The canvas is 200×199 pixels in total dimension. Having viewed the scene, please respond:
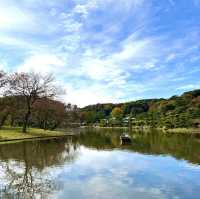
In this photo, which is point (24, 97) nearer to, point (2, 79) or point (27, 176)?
point (2, 79)

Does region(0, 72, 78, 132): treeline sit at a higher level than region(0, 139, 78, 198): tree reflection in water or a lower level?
higher

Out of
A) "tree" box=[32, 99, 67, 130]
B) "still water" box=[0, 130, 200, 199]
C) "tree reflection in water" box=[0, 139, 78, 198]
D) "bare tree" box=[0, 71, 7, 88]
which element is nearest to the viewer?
"still water" box=[0, 130, 200, 199]

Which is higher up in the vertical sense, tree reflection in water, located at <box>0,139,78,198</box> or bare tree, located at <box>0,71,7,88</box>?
bare tree, located at <box>0,71,7,88</box>

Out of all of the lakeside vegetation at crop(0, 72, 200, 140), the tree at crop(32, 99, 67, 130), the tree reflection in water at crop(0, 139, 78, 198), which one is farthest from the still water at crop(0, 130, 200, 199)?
the tree at crop(32, 99, 67, 130)

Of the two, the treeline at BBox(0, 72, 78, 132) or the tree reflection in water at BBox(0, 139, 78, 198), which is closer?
the tree reflection in water at BBox(0, 139, 78, 198)

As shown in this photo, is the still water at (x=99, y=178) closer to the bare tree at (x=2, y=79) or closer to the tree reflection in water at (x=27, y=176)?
the tree reflection in water at (x=27, y=176)

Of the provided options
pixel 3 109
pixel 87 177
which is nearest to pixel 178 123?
pixel 3 109

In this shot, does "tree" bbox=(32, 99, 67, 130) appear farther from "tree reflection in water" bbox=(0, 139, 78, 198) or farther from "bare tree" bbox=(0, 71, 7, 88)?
"tree reflection in water" bbox=(0, 139, 78, 198)

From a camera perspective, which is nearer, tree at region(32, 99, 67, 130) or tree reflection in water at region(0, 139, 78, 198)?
tree reflection in water at region(0, 139, 78, 198)

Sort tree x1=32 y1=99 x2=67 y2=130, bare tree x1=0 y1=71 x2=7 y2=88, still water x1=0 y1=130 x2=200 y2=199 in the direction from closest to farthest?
still water x1=0 y1=130 x2=200 y2=199 → bare tree x1=0 y1=71 x2=7 y2=88 → tree x1=32 y1=99 x2=67 y2=130

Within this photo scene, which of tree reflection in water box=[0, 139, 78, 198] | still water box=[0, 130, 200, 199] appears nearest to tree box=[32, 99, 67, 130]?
tree reflection in water box=[0, 139, 78, 198]

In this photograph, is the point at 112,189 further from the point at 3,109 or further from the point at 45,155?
the point at 3,109

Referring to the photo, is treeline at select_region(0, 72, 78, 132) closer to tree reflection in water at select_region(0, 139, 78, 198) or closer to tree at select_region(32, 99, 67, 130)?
tree at select_region(32, 99, 67, 130)

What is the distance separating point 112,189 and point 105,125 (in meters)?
152
